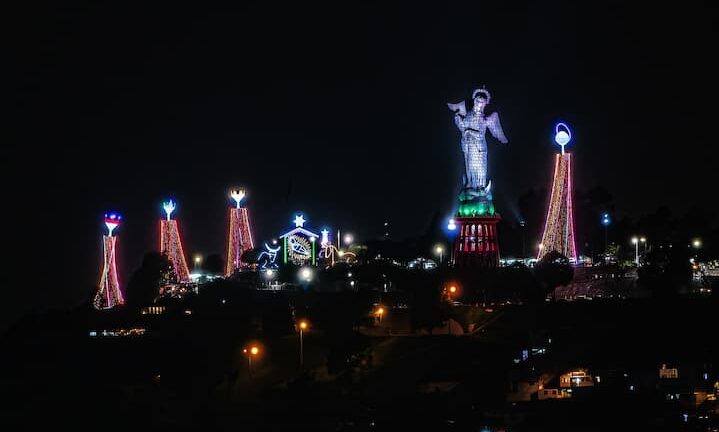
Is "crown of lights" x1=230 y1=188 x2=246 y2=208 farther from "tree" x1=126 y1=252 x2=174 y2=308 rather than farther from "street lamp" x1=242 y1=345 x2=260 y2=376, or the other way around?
"street lamp" x1=242 y1=345 x2=260 y2=376

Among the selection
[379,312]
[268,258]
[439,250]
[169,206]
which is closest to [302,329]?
[379,312]

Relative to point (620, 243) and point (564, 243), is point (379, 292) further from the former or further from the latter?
point (620, 243)

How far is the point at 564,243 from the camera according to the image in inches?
3140

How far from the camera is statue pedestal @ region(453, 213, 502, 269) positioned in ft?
261

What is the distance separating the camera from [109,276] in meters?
83.5

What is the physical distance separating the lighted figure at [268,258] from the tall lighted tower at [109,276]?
40.9ft

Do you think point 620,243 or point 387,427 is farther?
point 620,243

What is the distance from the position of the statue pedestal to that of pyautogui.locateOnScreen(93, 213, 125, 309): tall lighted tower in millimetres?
21913

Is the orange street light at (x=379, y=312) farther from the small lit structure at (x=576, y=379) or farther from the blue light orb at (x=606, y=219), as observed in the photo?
the blue light orb at (x=606, y=219)

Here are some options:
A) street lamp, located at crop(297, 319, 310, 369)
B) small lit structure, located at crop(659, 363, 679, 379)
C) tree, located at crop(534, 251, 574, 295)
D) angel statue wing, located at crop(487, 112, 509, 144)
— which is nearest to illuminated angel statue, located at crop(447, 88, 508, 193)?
angel statue wing, located at crop(487, 112, 509, 144)

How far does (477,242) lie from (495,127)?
7297mm

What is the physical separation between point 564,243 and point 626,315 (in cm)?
1309

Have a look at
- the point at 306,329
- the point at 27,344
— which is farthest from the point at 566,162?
the point at 27,344

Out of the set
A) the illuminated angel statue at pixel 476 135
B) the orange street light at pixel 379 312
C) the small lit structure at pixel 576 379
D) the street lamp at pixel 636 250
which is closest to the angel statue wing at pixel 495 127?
the illuminated angel statue at pixel 476 135
